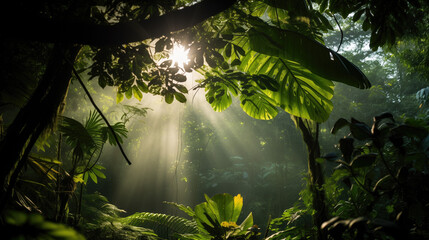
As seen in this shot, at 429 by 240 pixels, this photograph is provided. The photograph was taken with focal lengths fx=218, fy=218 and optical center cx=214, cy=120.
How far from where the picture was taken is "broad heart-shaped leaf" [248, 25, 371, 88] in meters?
1.32

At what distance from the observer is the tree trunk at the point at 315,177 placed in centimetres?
146

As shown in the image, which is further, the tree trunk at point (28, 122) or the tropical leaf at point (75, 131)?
the tropical leaf at point (75, 131)

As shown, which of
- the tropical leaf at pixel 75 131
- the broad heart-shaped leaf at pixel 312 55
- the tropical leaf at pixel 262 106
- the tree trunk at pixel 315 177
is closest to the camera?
the broad heart-shaped leaf at pixel 312 55

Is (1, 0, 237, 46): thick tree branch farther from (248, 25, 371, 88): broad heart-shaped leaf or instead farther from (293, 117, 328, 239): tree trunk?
(293, 117, 328, 239): tree trunk

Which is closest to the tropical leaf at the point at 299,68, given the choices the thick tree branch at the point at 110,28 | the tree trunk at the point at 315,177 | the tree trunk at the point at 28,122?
the tree trunk at the point at 315,177

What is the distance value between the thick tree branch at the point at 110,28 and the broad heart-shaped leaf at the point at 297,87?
1.25 metres

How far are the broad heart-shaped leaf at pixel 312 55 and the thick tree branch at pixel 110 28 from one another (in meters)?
0.68

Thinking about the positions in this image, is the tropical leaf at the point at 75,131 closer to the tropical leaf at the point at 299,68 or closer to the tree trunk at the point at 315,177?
the tropical leaf at the point at 299,68

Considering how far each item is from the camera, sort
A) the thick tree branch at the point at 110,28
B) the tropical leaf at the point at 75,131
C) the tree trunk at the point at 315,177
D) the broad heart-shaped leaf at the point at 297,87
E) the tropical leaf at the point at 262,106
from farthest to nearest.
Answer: the tropical leaf at the point at 262,106, the broad heart-shaped leaf at the point at 297,87, the tropical leaf at the point at 75,131, the tree trunk at the point at 315,177, the thick tree branch at the point at 110,28

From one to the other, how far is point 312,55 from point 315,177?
0.88m

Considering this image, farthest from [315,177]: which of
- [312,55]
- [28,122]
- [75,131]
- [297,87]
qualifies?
[75,131]

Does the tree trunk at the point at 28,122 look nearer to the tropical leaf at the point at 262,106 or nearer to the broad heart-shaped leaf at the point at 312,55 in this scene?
the broad heart-shaped leaf at the point at 312,55

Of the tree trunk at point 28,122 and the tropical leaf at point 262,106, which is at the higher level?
the tropical leaf at point 262,106

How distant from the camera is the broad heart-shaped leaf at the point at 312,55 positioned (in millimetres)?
1319
